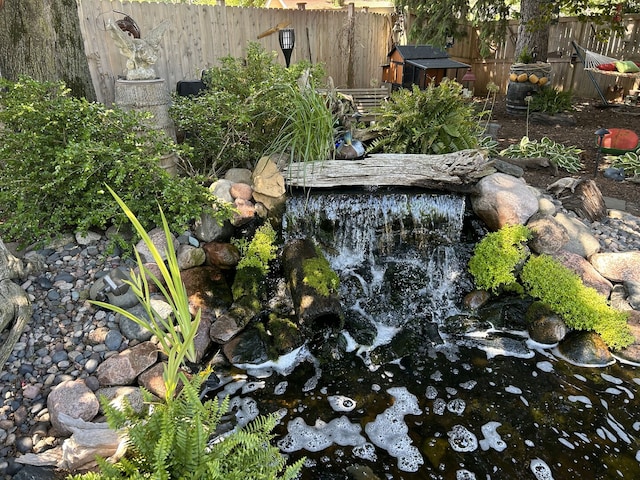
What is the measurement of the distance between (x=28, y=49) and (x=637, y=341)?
235 inches

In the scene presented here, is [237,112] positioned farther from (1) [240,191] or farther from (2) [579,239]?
(2) [579,239]

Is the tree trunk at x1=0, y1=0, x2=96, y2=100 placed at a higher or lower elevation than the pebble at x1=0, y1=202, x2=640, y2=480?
higher

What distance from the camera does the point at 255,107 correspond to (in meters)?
4.52

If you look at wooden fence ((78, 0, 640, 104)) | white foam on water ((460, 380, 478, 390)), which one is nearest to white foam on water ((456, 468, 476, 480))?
white foam on water ((460, 380, 478, 390))

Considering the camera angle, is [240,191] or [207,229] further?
[240,191]

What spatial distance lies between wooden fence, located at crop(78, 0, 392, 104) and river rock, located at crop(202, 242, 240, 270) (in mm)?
2905

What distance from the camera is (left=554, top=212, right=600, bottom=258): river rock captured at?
14.6 ft

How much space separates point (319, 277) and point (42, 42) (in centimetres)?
346

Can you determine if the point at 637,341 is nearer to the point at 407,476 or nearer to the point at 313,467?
the point at 407,476

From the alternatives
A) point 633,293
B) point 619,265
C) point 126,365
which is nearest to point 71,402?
point 126,365

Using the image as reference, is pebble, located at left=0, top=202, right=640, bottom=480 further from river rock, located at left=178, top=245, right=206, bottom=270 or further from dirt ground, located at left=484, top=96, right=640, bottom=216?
dirt ground, located at left=484, top=96, right=640, bottom=216

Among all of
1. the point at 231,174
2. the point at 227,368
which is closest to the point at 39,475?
the point at 227,368

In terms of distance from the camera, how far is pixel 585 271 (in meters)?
4.18

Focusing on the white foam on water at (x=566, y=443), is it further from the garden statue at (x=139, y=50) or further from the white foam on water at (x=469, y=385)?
the garden statue at (x=139, y=50)
